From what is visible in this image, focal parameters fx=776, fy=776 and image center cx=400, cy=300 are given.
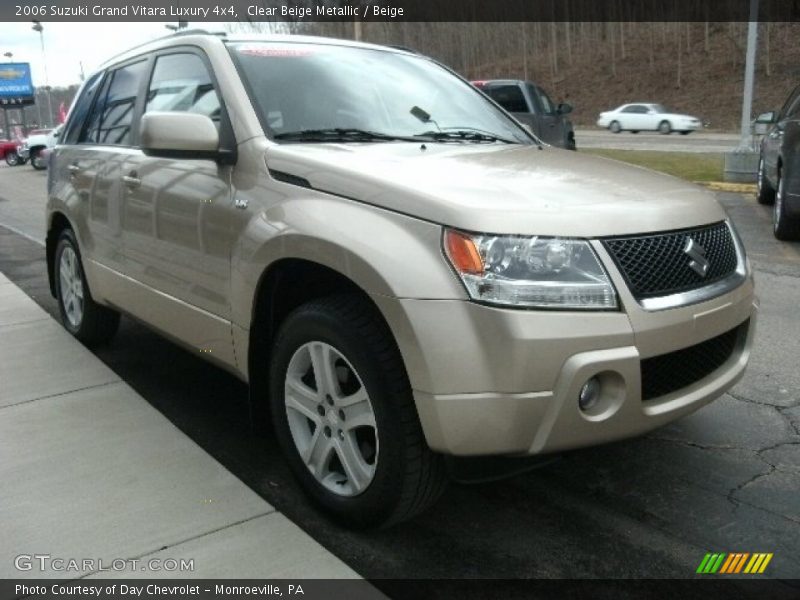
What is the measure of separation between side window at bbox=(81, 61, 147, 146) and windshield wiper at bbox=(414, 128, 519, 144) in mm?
1703

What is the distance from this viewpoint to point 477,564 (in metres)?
2.60

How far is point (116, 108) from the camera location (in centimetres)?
445

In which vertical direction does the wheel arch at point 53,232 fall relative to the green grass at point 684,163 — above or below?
above

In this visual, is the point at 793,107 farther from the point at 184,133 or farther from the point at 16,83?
the point at 16,83

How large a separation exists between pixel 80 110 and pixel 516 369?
3961 mm

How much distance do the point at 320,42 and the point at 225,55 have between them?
1.93ft

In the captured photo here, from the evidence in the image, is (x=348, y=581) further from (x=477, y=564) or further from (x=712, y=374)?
(x=712, y=374)

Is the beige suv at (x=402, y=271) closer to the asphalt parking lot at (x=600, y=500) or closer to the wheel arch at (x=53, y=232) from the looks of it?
the asphalt parking lot at (x=600, y=500)

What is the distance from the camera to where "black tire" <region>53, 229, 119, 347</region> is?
15.9ft

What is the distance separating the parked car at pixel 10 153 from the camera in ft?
105

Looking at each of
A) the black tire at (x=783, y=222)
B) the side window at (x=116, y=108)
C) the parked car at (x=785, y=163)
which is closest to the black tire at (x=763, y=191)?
the parked car at (x=785, y=163)

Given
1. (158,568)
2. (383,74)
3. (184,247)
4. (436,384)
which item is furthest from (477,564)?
(383,74)

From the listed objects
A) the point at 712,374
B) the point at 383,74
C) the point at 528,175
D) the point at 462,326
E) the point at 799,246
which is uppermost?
the point at 383,74

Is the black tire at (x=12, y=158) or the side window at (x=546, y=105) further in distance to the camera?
the black tire at (x=12, y=158)
